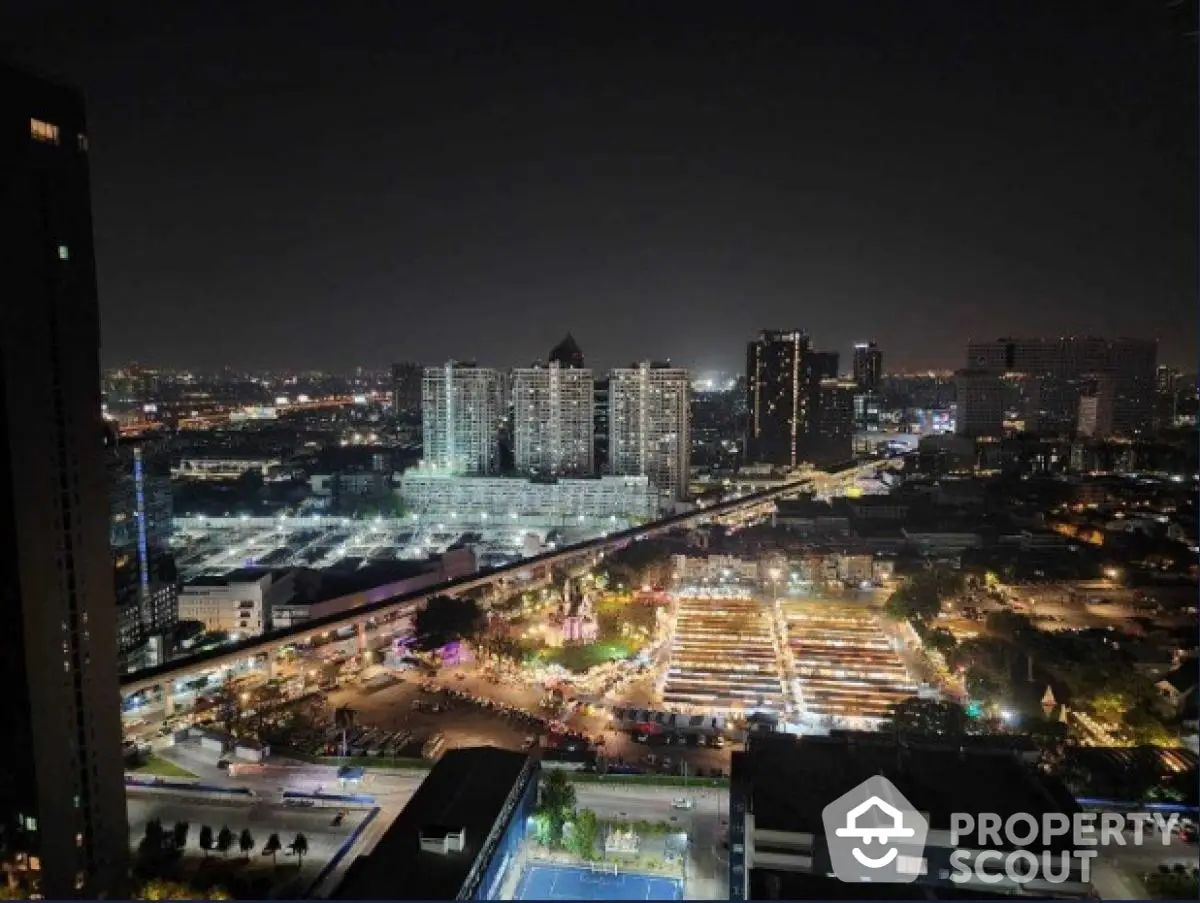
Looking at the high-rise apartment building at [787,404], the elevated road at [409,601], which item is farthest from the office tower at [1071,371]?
the elevated road at [409,601]

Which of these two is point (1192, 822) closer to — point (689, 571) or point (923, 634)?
point (923, 634)

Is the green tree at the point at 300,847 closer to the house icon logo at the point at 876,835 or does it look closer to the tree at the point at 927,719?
the house icon logo at the point at 876,835

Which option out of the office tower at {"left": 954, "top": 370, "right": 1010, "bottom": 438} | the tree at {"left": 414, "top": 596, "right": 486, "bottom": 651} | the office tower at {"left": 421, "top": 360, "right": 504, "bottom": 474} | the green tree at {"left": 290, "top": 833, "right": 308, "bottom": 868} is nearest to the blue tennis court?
the green tree at {"left": 290, "top": 833, "right": 308, "bottom": 868}

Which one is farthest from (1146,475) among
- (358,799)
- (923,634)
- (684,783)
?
(358,799)

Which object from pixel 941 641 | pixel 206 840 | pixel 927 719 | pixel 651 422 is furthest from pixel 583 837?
pixel 651 422

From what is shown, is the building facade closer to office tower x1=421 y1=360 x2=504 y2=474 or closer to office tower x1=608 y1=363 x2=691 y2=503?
office tower x1=421 y1=360 x2=504 y2=474
